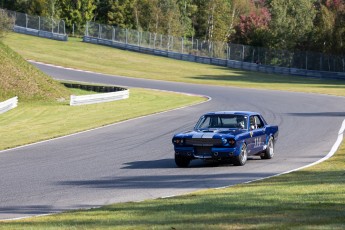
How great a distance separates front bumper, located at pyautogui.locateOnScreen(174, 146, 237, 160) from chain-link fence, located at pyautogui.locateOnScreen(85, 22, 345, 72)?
5912cm

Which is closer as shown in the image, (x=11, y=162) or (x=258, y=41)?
(x=11, y=162)

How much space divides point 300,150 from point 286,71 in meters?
57.0

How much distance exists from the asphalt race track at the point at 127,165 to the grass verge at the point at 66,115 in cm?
127

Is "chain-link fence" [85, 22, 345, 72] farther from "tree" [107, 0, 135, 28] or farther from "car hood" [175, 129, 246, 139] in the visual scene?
"car hood" [175, 129, 246, 139]

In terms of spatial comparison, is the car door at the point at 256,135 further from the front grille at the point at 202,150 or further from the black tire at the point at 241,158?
the front grille at the point at 202,150

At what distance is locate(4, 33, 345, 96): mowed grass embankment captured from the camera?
218 feet

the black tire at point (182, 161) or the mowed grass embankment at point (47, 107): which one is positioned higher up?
the black tire at point (182, 161)

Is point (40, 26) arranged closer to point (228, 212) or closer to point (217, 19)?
point (217, 19)

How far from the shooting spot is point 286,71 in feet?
257

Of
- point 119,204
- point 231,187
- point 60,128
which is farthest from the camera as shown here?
point 60,128

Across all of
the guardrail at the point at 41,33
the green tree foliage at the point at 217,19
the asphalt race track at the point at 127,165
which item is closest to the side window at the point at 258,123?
the asphalt race track at the point at 127,165

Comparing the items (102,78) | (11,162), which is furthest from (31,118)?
(102,78)

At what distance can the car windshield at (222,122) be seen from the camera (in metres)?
19.6

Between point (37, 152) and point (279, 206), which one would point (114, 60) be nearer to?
point (37, 152)
